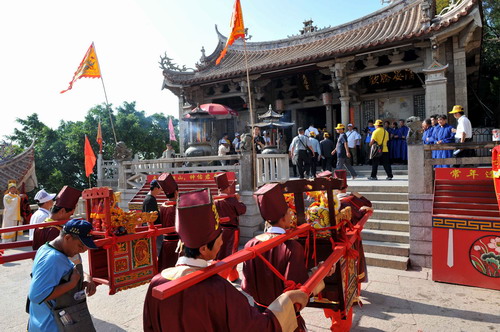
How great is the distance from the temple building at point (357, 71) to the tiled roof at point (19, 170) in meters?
6.09

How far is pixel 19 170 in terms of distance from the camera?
11289 mm

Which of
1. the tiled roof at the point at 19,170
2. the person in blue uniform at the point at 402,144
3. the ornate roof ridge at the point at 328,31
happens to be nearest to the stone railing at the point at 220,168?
the tiled roof at the point at 19,170

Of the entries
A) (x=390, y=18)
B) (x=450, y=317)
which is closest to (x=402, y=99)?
(x=390, y=18)

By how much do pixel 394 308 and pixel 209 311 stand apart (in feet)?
11.2

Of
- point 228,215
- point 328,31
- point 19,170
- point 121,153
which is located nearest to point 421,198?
point 228,215

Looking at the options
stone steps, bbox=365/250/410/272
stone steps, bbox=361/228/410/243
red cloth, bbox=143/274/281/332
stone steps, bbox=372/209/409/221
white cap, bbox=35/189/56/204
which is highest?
white cap, bbox=35/189/56/204

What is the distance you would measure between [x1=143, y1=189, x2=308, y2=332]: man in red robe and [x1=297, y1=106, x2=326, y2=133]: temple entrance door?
45.8 feet

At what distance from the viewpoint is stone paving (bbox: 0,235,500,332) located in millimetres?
3561

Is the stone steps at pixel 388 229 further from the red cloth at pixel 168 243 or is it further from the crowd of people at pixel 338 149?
the red cloth at pixel 168 243

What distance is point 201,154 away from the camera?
9664mm

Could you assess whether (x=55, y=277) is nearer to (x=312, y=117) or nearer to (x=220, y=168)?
(x=220, y=168)

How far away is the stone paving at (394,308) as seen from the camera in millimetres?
3561

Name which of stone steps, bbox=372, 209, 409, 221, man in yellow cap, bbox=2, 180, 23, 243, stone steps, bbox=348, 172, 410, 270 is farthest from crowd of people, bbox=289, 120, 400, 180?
man in yellow cap, bbox=2, 180, 23, 243

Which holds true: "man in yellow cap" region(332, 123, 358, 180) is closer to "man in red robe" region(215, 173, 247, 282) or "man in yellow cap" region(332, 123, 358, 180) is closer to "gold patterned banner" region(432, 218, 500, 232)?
"gold patterned banner" region(432, 218, 500, 232)
